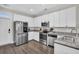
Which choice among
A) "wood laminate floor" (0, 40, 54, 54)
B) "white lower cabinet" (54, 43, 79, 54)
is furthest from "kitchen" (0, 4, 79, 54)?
"white lower cabinet" (54, 43, 79, 54)

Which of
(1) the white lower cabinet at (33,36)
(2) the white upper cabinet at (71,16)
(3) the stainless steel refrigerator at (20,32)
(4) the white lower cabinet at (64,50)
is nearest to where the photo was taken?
(4) the white lower cabinet at (64,50)

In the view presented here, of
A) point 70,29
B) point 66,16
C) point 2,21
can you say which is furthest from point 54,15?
point 2,21

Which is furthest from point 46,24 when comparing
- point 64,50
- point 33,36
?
point 64,50

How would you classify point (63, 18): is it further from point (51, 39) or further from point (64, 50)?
point (64, 50)

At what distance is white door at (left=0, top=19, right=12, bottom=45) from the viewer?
4.10 metres

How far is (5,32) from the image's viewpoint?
4316mm

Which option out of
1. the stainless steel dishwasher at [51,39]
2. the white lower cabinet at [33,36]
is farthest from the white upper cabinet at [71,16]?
the white lower cabinet at [33,36]

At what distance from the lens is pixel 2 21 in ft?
13.6

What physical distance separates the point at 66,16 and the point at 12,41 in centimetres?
393

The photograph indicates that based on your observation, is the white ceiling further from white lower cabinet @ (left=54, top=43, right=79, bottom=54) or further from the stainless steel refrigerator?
white lower cabinet @ (left=54, top=43, right=79, bottom=54)

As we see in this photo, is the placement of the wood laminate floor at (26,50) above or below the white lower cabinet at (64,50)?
below

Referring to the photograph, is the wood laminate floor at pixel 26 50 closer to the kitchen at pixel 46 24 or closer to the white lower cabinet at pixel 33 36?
the kitchen at pixel 46 24

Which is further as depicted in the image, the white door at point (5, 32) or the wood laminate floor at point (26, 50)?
the white door at point (5, 32)

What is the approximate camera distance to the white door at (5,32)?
13.4 ft
